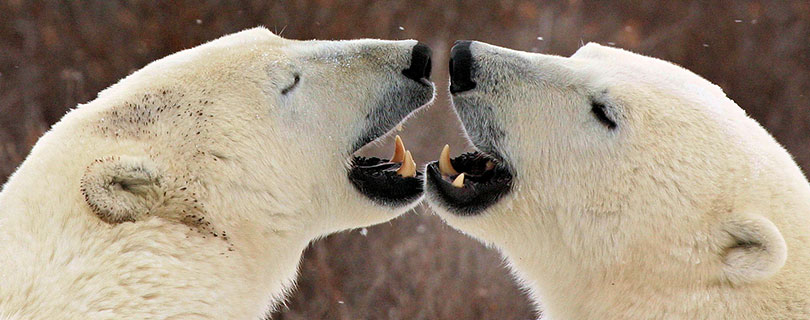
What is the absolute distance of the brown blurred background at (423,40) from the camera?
836cm

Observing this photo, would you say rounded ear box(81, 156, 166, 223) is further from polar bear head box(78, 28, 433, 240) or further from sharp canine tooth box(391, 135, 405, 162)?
sharp canine tooth box(391, 135, 405, 162)

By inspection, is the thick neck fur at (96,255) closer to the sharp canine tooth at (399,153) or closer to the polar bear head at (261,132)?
the polar bear head at (261,132)

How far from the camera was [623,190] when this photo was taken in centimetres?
304

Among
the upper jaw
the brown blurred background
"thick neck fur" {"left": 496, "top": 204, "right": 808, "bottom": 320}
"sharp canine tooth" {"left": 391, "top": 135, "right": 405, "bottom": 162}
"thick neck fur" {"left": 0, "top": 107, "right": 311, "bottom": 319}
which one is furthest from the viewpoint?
the brown blurred background

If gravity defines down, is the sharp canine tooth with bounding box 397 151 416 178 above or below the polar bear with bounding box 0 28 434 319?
below

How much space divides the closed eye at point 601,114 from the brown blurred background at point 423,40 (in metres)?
5.25

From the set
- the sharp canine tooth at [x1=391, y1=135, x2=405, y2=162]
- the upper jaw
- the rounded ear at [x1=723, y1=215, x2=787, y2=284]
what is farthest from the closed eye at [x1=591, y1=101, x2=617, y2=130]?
the sharp canine tooth at [x1=391, y1=135, x2=405, y2=162]

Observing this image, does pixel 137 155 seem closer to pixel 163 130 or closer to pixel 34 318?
pixel 163 130

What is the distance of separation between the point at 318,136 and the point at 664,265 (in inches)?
48.7

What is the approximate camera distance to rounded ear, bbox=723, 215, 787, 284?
277 cm

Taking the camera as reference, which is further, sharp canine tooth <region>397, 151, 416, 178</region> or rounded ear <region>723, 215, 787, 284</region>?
sharp canine tooth <region>397, 151, 416, 178</region>

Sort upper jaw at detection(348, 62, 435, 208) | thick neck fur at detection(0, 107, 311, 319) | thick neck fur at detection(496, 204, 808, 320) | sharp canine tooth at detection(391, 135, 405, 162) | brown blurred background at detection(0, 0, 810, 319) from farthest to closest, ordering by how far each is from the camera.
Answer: brown blurred background at detection(0, 0, 810, 319) < sharp canine tooth at detection(391, 135, 405, 162) < upper jaw at detection(348, 62, 435, 208) < thick neck fur at detection(496, 204, 808, 320) < thick neck fur at detection(0, 107, 311, 319)

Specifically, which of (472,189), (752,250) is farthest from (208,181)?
(752,250)

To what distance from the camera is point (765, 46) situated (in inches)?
448
